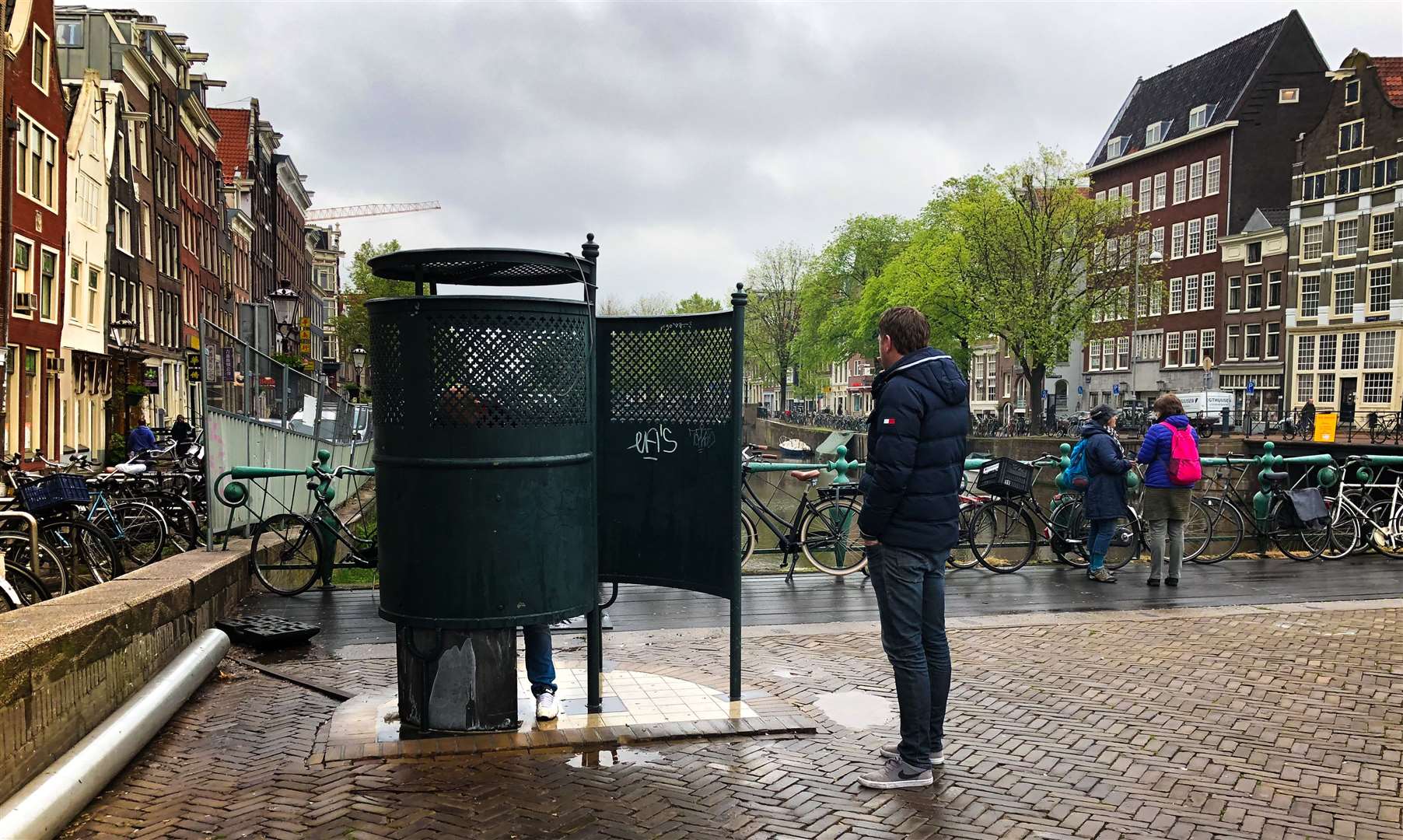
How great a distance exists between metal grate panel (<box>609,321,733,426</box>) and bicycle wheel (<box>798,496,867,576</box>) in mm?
5255

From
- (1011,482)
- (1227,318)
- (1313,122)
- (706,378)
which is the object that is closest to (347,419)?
(1011,482)

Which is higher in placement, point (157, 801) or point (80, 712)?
point (80, 712)

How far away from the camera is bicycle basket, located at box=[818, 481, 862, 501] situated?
10.9 m

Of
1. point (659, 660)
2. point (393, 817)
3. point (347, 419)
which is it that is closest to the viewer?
point (393, 817)

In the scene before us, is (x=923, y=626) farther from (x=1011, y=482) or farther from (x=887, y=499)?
(x=1011, y=482)

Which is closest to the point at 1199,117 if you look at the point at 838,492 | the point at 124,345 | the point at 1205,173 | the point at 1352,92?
the point at 1205,173

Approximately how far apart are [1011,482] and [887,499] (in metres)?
6.93

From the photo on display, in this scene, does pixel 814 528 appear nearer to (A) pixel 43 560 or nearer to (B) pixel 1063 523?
(B) pixel 1063 523

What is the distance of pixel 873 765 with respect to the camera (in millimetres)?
5070

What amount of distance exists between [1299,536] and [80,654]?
12.0 meters

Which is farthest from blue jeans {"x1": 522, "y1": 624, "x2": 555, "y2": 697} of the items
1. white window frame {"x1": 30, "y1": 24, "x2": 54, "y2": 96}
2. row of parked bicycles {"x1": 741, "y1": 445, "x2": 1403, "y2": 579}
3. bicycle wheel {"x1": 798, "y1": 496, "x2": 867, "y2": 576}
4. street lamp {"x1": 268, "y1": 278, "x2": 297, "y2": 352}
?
white window frame {"x1": 30, "y1": 24, "x2": 54, "y2": 96}

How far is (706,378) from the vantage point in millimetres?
5645

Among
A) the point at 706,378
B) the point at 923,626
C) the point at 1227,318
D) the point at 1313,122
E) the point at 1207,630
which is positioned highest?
the point at 1313,122

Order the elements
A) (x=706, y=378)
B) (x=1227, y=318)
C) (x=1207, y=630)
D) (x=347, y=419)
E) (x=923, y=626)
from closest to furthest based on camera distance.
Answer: (x=923, y=626)
(x=706, y=378)
(x=1207, y=630)
(x=347, y=419)
(x=1227, y=318)
